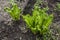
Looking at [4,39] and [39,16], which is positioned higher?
[39,16]

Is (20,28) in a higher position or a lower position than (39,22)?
lower

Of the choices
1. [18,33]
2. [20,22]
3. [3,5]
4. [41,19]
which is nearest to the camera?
[41,19]

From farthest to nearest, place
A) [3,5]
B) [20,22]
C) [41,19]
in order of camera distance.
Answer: [3,5] → [20,22] → [41,19]

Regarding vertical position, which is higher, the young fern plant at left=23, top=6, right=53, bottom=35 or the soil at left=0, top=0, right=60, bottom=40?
the young fern plant at left=23, top=6, right=53, bottom=35

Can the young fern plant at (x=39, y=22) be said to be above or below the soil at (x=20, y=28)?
above

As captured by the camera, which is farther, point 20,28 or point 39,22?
point 20,28

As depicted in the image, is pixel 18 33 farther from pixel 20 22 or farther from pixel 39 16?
pixel 39 16

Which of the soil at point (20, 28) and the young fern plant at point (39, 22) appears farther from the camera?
the soil at point (20, 28)

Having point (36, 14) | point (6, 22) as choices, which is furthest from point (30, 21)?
point (6, 22)

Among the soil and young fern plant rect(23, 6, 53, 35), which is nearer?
young fern plant rect(23, 6, 53, 35)

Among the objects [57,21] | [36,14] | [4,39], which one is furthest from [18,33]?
[57,21]

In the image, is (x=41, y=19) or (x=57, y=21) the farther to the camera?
(x=57, y=21)
